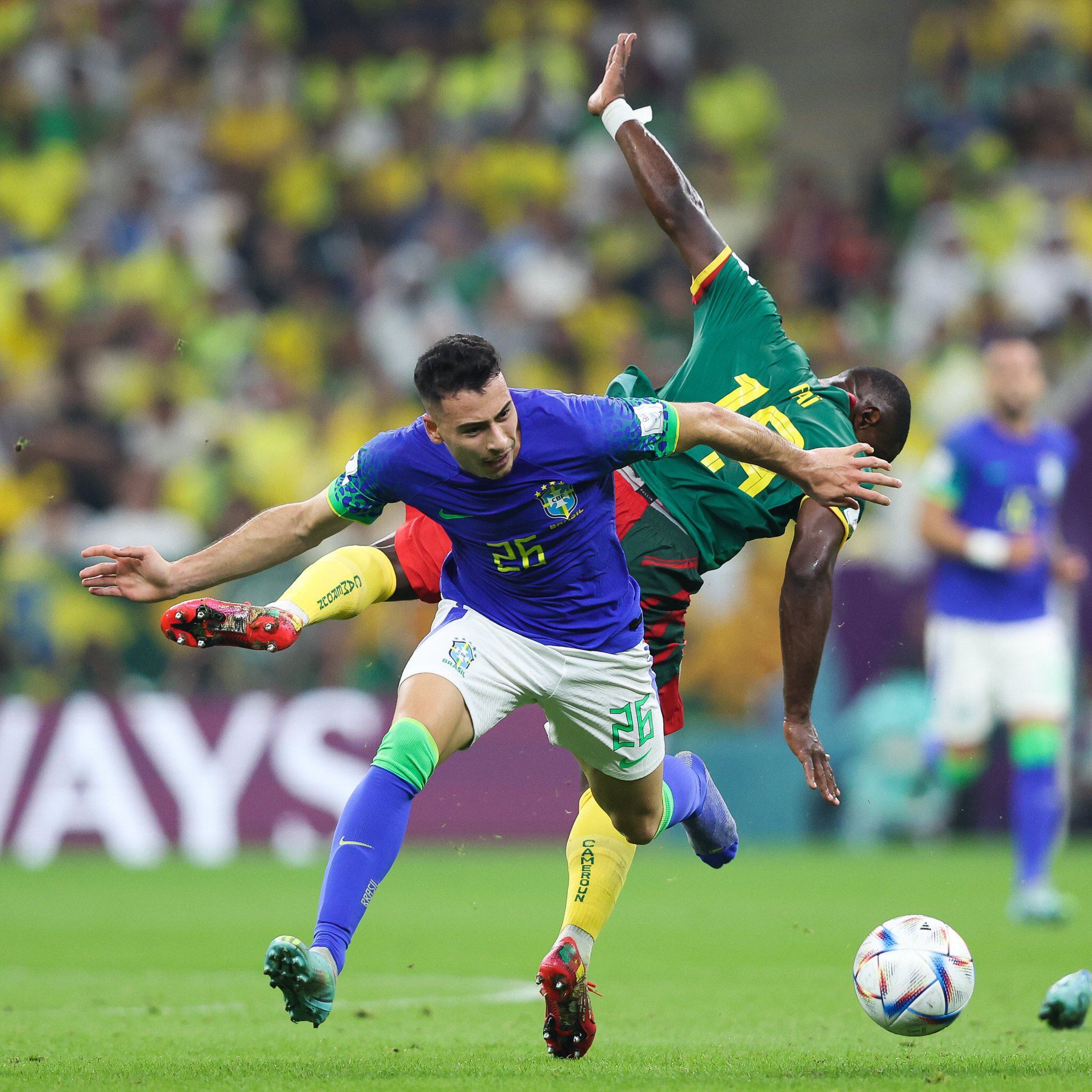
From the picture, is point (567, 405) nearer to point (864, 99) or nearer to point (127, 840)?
point (127, 840)

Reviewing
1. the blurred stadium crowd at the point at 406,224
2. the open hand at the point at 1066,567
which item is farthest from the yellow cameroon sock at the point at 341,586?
the blurred stadium crowd at the point at 406,224

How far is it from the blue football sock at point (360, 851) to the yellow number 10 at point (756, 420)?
66.4 inches

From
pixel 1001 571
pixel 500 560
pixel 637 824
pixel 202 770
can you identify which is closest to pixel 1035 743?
pixel 1001 571

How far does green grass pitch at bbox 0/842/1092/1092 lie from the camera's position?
4707 mm

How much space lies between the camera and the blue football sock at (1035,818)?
8.67m

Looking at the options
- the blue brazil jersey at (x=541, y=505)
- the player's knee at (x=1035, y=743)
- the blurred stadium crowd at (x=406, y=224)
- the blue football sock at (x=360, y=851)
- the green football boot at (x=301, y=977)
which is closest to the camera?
the green football boot at (x=301, y=977)

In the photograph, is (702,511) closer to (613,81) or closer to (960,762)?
(613,81)

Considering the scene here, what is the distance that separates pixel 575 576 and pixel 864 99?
1276cm

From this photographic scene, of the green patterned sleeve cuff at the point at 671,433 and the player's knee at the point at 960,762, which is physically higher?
the player's knee at the point at 960,762

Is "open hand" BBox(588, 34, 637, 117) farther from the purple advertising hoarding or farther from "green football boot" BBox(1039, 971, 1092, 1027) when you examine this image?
the purple advertising hoarding

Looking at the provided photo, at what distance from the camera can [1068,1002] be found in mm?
5402

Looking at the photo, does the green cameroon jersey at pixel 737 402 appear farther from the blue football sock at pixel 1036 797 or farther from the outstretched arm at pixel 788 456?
the blue football sock at pixel 1036 797

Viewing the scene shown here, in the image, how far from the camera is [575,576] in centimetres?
507

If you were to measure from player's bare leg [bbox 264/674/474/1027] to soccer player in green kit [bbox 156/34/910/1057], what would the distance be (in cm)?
65
